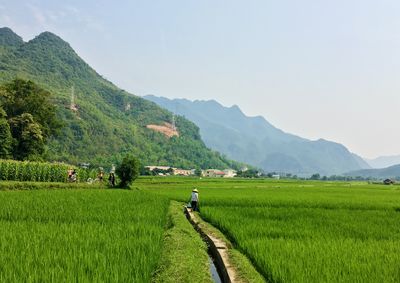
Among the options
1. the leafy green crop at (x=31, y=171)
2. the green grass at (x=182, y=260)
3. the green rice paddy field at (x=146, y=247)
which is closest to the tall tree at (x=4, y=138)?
the leafy green crop at (x=31, y=171)

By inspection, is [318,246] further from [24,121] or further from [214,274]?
[24,121]

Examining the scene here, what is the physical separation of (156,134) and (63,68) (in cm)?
5160

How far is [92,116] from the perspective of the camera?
124 m

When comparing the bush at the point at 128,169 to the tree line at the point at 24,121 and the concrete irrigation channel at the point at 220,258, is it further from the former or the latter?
the concrete irrigation channel at the point at 220,258

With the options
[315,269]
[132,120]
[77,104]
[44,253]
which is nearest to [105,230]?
[44,253]

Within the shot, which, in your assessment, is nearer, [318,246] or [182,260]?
[182,260]

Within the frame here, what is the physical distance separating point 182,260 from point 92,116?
4800 inches

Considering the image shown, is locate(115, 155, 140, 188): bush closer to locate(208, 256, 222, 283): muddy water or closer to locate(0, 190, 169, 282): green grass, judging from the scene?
locate(0, 190, 169, 282): green grass

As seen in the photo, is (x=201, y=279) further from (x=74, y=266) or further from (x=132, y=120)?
(x=132, y=120)

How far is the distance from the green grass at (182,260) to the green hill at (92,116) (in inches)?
3366

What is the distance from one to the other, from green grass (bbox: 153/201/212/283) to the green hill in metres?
85.5

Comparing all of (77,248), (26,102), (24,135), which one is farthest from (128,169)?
(77,248)

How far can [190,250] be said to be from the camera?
833 cm

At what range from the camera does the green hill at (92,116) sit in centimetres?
10888
